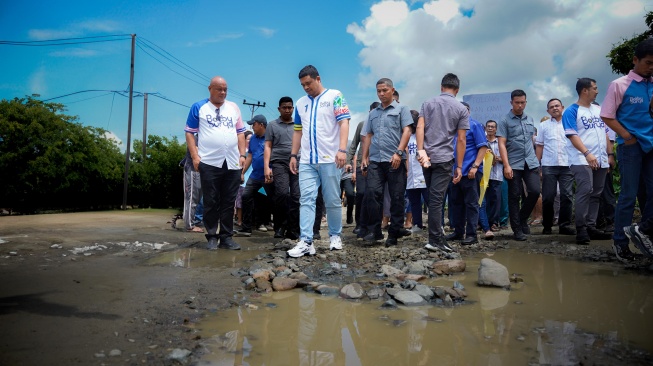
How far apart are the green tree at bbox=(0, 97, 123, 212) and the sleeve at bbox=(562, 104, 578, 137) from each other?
560 inches

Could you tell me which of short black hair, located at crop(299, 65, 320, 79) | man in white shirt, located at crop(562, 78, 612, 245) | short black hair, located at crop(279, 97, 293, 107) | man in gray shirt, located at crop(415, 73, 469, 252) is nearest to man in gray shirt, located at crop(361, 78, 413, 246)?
man in gray shirt, located at crop(415, 73, 469, 252)

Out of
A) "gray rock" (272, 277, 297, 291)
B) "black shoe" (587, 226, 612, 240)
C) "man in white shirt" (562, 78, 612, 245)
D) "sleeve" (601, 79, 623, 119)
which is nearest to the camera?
"gray rock" (272, 277, 297, 291)

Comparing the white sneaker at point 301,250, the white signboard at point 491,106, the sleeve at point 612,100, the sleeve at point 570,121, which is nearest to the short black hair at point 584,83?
the sleeve at point 570,121

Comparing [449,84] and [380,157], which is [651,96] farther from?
[380,157]

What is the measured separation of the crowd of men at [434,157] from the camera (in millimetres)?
4371

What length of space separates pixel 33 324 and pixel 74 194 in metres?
15.1

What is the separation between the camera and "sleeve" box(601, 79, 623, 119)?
171 inches

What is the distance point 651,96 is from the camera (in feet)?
14.0

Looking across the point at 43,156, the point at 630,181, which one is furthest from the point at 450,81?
the point at 43,156

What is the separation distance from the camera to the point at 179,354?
6.79ft

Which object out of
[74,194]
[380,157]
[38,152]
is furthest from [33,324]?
[74,194]

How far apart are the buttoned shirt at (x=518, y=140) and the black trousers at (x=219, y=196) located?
382 cm

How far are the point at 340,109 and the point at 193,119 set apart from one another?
5.82 ft

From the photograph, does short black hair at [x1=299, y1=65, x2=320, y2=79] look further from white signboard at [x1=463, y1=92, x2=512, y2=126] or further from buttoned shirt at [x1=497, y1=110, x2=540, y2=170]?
white signboard at [x1=463, y1=92, x2=512, y2=126]
